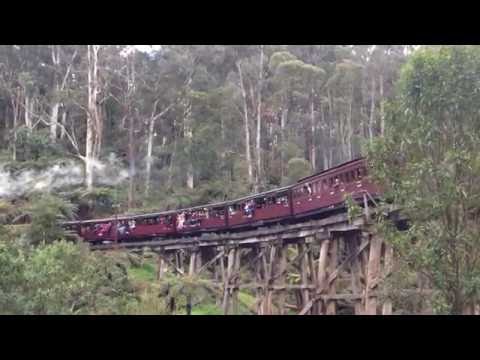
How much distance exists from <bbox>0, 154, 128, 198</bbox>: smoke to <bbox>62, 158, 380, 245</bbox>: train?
6.07 metres

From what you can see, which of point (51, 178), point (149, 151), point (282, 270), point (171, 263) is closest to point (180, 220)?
point (171, 263)

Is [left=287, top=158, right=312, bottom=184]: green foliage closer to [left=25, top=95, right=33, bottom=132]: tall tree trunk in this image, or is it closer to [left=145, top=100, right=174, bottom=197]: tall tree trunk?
[left=145, top=100, right=174, bottom=197]: tall tree trunk

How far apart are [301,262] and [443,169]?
9516mm

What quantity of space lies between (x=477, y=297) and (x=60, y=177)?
963 inches

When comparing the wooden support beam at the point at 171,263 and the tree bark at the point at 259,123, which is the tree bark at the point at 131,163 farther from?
the wooden support beam at the point at 171,263

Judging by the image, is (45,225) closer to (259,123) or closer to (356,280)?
(356,280)

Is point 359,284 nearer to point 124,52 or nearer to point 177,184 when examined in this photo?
point 177,184

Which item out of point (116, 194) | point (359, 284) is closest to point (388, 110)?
point (359, 284)

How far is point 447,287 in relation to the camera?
24.9 feet

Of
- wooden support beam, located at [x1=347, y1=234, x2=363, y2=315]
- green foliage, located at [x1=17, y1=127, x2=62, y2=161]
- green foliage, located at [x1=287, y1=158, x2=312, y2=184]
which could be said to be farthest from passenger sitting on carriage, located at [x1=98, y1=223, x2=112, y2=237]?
wooden support beam, located at [x1=347, y1=234, x2=363, y2=315]

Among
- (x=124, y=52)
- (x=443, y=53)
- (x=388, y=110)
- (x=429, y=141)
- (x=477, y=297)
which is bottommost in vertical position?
(x=477, y=297)

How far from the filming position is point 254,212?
1869 cm

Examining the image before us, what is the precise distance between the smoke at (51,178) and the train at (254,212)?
6071mm

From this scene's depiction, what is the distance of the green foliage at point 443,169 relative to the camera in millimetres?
7559
